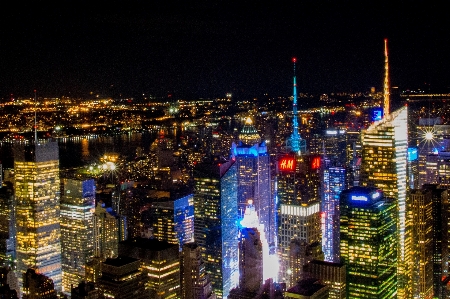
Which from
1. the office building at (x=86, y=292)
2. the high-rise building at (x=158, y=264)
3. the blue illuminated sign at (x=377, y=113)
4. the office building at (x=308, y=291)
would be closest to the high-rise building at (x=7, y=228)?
the high-rise building at (x=158, y=264)

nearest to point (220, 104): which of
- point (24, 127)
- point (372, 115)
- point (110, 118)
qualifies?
point (110, 118)

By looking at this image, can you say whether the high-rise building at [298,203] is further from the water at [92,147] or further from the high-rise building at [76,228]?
the water at [92,147]

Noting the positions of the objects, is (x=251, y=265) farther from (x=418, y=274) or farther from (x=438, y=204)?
(x=438, y=204)

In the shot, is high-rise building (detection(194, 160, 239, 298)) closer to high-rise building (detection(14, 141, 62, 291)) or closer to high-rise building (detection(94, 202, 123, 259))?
high-rise building (detection(94, 202, 123, 259))

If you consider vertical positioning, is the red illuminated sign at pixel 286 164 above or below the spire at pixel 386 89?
below

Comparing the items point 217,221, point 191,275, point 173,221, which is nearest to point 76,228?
point 173,221

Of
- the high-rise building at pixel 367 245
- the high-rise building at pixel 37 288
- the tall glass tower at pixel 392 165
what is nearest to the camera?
the high-rise building at pixel 367 245
